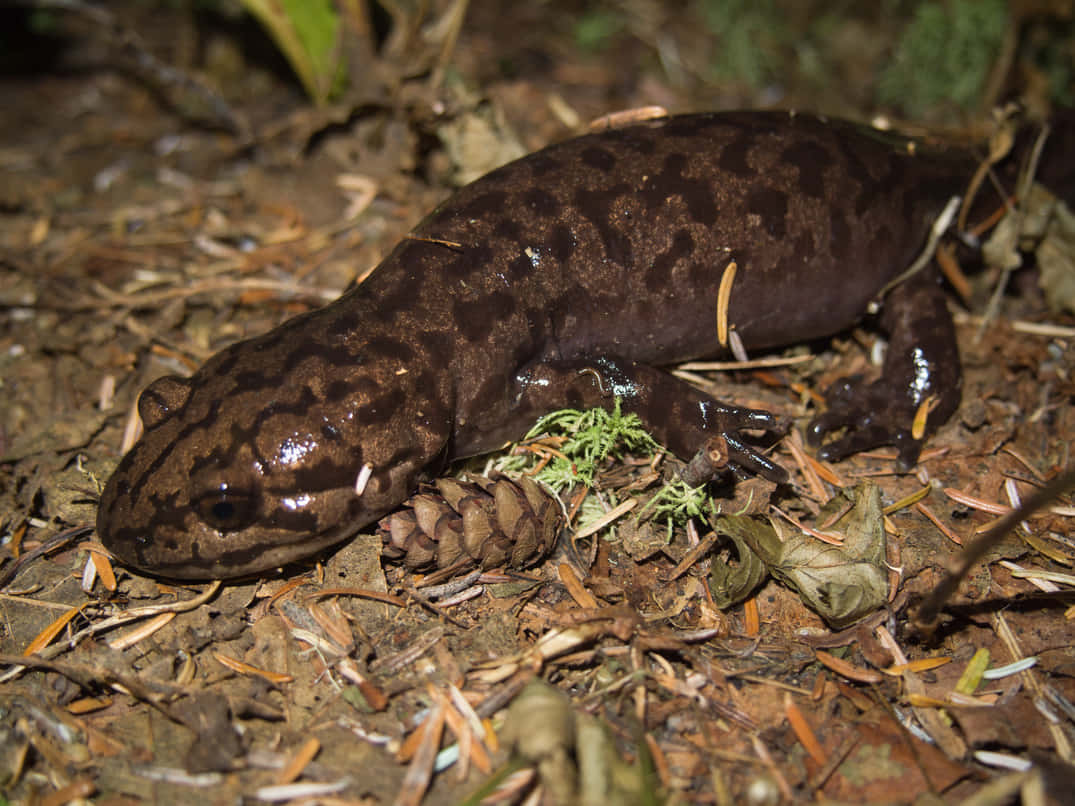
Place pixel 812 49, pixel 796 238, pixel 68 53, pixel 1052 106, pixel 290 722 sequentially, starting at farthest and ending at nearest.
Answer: pixel 68 53, pixel 812 49, pixel 1052 106, pixel 796 238, pixel 290 722

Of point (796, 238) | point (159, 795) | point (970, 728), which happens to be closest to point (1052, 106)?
point (796, 238)

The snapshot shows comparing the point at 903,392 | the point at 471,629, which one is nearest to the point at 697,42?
the point at 903,392

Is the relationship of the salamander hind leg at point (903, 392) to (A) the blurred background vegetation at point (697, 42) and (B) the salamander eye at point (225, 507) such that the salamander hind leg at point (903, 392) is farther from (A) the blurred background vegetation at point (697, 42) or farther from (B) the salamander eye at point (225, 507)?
(B) the salamander eye at point (225, 507)

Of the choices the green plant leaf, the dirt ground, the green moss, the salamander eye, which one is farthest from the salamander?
the green plant leaf

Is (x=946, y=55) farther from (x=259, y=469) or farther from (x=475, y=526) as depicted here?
(x=259, y=469)

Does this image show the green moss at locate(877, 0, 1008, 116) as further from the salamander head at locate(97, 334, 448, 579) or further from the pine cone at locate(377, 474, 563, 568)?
the salamander head at locate(97, 334, 448, 579)

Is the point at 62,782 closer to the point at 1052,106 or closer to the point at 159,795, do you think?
the point at 159,795

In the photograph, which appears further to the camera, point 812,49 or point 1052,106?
point 812,49
